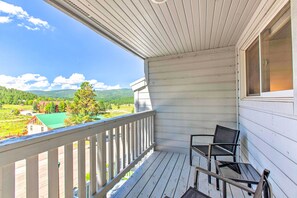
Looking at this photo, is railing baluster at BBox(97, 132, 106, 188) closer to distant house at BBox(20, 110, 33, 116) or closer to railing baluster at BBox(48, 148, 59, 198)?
railing baluster at BBox(48, 148, 59, 198)

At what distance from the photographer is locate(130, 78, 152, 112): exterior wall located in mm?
4023

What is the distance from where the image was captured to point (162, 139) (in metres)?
3.85

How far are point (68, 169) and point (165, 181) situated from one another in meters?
1.54

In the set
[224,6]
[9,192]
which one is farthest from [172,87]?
[9,192]

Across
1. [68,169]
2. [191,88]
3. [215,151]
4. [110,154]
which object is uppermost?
[191,88]

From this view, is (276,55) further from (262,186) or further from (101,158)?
(101,158)

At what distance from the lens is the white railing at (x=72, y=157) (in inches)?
40.3

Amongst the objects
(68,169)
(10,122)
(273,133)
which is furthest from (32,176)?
(273,133)

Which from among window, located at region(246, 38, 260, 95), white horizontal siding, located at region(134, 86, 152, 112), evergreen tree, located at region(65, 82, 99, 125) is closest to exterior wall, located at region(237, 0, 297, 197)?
window, located at region(246, 38, 260, 95)

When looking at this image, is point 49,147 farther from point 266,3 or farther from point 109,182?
point 266,3

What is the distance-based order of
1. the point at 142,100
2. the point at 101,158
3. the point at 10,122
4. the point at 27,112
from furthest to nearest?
the point at 142,100 → the point at 101,158 → the point at 27,112 → the point at 10,122

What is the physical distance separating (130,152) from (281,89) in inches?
89.2

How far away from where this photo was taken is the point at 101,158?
197cm

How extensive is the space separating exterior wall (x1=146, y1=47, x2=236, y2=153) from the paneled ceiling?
18.4 inches
